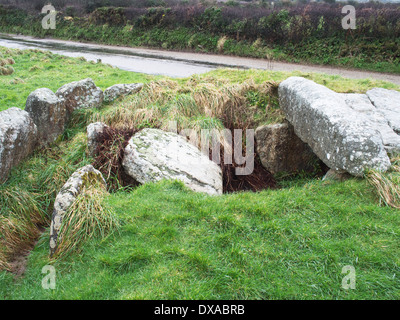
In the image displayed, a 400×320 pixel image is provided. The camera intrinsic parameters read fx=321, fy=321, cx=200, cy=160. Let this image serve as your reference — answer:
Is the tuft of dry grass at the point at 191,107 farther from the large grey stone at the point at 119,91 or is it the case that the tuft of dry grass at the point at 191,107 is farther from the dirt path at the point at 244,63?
the dirt path at the point at 244,63

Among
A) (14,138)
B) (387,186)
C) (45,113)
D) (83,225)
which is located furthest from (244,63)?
(83,225)

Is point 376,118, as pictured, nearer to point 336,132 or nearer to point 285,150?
point 336,132

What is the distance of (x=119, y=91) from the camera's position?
8.18 metres

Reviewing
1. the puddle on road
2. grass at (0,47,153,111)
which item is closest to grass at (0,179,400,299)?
grass at (0,47,153,111)

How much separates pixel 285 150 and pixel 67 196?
4.39 m

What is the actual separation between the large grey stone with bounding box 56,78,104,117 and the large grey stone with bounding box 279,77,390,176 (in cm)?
472

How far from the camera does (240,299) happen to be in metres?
3.20

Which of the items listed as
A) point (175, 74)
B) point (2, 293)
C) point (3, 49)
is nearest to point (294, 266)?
point (2, 293)

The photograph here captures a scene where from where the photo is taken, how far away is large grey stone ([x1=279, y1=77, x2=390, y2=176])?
4.55 m

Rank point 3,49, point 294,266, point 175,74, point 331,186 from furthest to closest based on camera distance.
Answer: point 3,49 → point 175,74 → point 331,186 → point 294,266

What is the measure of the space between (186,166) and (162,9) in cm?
2141

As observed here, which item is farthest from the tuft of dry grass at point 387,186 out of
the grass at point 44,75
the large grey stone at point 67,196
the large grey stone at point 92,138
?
the grass at point 44,75

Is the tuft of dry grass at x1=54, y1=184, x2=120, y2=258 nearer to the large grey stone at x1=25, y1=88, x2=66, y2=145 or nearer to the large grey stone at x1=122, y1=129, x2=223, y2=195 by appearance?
the large grey stone at x1=122, y1=129, x2=223, y2=195
